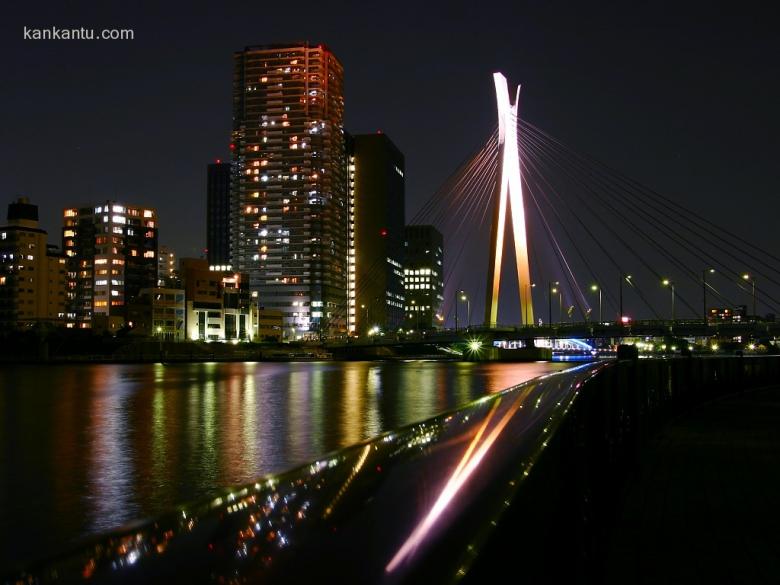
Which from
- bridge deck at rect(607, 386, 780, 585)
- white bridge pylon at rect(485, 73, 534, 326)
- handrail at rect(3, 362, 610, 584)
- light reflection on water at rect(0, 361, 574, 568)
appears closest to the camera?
handrail at rect(3, 362, 610, 584)

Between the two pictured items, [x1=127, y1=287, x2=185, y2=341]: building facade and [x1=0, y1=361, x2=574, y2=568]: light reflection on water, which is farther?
[x1=127, y1=287, x2=185, y2=341]: building facade

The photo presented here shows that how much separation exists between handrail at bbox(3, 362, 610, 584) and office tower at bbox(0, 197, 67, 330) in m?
139

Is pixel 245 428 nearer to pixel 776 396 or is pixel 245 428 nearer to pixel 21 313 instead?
pixel 776 396

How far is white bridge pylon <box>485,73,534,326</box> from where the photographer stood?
66188 millimetres

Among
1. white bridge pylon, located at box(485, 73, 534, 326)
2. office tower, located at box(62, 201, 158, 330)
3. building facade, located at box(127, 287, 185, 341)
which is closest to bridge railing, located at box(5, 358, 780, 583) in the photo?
white bridge pylon, located at box(485, 73, 534, 326)

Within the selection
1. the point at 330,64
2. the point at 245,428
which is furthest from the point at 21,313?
the point at 245,428

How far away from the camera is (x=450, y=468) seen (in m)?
2.63

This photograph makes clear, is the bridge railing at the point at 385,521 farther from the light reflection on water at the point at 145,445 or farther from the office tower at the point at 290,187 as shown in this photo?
the office tower at the point at 290,187

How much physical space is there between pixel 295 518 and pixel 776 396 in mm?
23798

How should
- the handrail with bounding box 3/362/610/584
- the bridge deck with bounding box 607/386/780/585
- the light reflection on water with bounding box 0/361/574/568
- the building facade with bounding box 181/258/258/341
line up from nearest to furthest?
the handrail with bounding box 3/362/610/584 < the bridge deck with bounding box 607/386/780/585 < the light reflection on water with bounding box 0/361/574/568 < the building facade with bounding box 181/258/258/341

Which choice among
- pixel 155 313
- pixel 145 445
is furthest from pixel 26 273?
pixel 145 445

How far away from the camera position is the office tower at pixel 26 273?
136 metres

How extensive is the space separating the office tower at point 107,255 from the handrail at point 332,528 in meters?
160

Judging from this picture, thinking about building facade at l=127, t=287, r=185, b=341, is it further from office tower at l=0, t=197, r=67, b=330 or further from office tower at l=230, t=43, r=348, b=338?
office tower at l=230, t=43, r=348, b=338
